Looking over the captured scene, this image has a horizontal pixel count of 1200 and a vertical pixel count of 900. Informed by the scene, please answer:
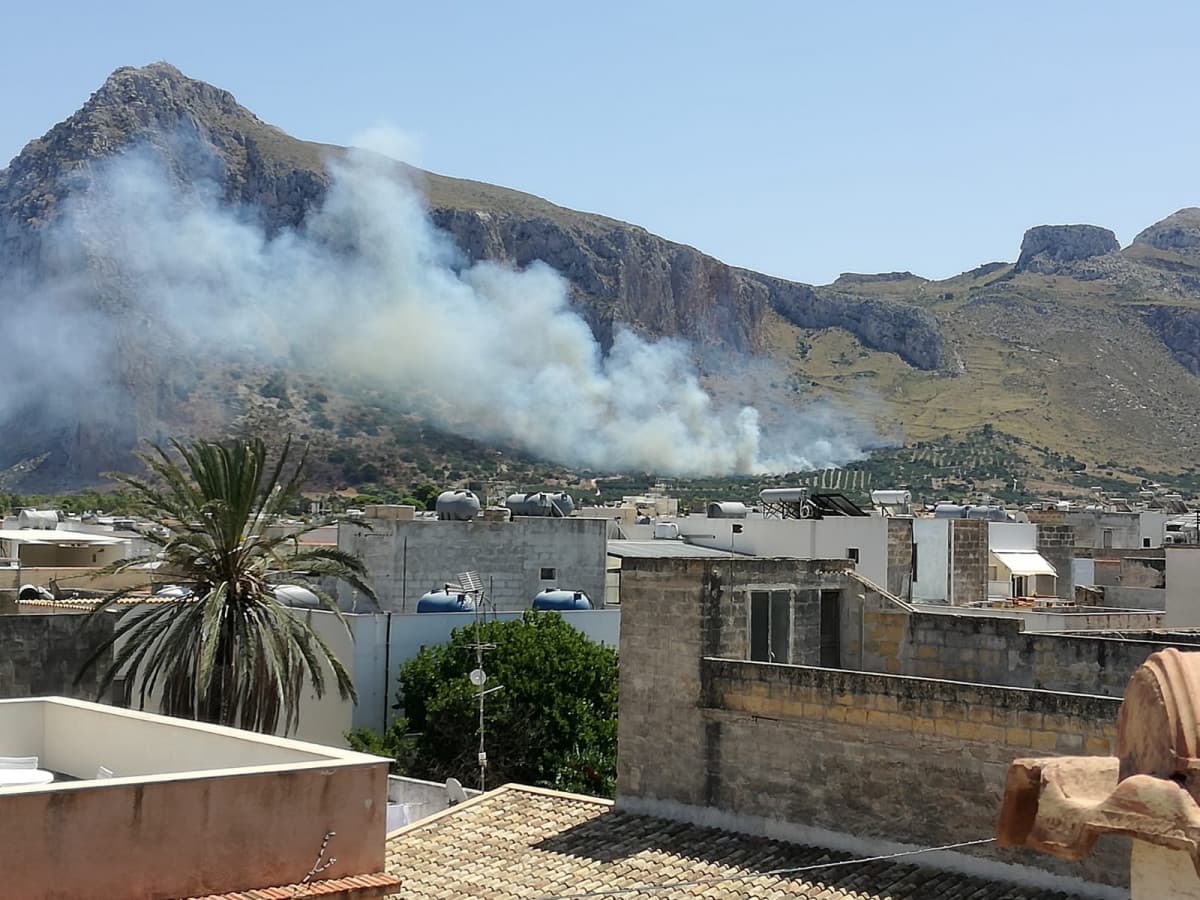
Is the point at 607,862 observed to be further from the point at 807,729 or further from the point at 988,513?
the point at 988,513

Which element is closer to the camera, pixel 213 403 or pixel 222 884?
→ pixel 222 884

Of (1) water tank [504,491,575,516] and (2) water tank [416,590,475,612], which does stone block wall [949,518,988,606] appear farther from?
(1) water tank [504,491,575,516]

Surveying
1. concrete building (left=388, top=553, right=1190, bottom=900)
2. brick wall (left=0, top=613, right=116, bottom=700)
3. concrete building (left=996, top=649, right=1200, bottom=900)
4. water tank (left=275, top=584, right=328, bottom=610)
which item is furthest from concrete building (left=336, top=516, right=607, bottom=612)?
concrete building (left=996, top=649, right=1200, bottom=900)

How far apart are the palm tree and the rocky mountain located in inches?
4681

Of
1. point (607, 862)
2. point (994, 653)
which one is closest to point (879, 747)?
point (994, 653)

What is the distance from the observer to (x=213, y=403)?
484 feet

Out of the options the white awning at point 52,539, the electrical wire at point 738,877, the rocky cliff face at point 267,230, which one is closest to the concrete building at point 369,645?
the electrical wire at point 738,877

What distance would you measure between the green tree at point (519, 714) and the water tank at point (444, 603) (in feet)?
11.2

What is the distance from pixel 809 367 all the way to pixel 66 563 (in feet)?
494

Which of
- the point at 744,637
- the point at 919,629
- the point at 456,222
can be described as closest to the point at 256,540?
the point at 744,637

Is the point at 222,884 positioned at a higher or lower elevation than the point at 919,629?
lower

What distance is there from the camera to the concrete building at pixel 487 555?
3766 centimetres

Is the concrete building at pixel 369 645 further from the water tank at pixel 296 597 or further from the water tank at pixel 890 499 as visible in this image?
the water tank at pixel 890 499

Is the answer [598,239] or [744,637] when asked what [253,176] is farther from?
[744,637]
